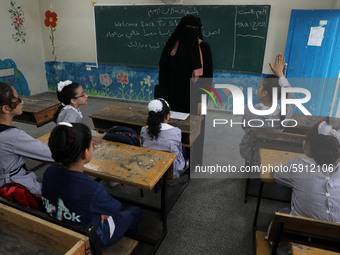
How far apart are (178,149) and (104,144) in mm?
619

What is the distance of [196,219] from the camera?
2.13 m

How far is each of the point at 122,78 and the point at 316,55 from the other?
380 centimetres

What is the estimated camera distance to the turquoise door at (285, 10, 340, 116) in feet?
12.6

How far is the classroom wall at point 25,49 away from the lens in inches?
199

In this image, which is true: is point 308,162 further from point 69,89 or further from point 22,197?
point 69,89

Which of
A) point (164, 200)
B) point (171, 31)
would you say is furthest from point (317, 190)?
point (171, 31)

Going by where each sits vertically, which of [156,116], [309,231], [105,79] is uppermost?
[156,116]

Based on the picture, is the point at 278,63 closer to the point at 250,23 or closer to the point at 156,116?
the point at 156,116

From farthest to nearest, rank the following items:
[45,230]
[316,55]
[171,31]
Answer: [171,31]
[316,55]
[45,230]

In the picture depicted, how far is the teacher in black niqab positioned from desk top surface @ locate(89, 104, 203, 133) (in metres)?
0.26

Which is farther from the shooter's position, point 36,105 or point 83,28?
point 83,28

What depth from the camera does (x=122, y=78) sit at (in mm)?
5535

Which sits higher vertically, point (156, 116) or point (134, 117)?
point (156, 116)

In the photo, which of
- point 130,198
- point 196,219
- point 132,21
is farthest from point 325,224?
point 132,21
